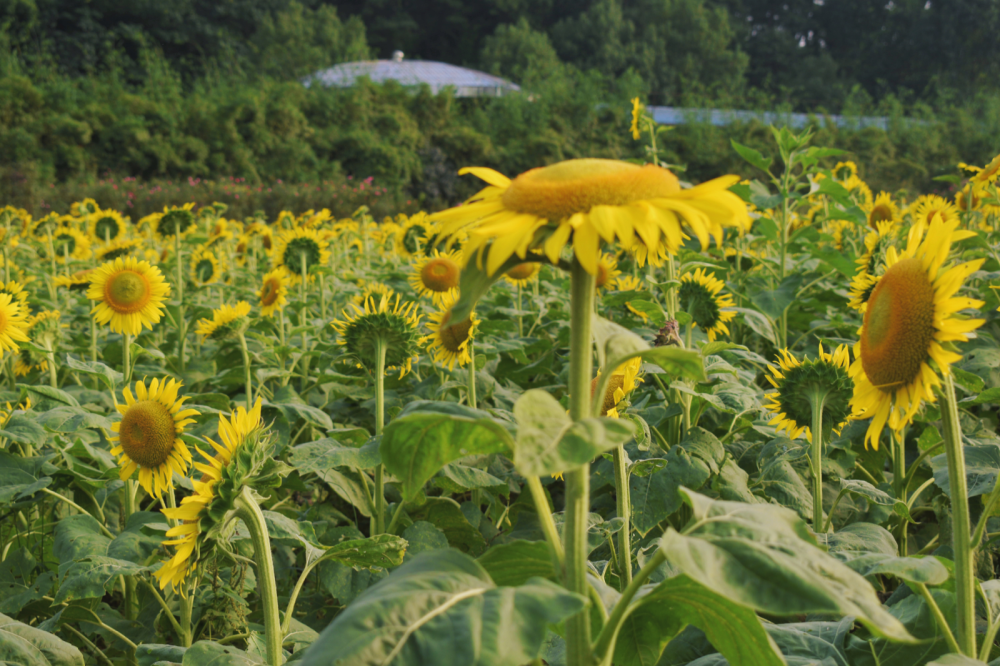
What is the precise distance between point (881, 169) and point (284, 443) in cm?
1535

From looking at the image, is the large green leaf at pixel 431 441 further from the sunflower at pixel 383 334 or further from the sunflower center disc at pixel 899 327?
the sunflower at pixel 383 334

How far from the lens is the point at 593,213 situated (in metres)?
0.64

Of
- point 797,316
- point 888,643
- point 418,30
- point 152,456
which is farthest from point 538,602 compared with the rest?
point 418,30

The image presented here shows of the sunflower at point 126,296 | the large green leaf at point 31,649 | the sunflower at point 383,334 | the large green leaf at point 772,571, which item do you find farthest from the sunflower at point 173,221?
the large green leaf at point 772,571

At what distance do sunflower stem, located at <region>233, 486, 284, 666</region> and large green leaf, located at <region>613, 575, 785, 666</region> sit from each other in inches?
18.8

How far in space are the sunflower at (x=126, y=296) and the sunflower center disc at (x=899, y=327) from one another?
7.21ft

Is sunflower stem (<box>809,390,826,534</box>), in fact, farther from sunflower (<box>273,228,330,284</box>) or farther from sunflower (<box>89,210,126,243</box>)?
sunflower (<box>89,210,126,243</box>)

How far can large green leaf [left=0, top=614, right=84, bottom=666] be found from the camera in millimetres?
1109

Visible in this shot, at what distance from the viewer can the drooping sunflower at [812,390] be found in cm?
139

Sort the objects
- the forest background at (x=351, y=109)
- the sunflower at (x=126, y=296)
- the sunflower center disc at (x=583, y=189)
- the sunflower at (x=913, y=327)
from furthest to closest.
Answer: the forest background at (x=351, y=109) → the sunflower at (x=126, y=296) → the sunflower at (x=913, y=327) → the sunflower center disc at (x=583, y=189)

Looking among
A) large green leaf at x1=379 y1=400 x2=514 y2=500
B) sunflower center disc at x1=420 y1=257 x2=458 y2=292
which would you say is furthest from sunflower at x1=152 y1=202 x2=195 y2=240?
large green leaf at x1=379 y1=400 x2=514 y2=500

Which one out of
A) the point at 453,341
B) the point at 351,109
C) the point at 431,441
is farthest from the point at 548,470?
the point at 351,109

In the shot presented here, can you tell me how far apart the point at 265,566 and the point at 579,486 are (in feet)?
1.67

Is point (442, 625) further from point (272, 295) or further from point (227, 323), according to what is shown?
point (272, 295)
